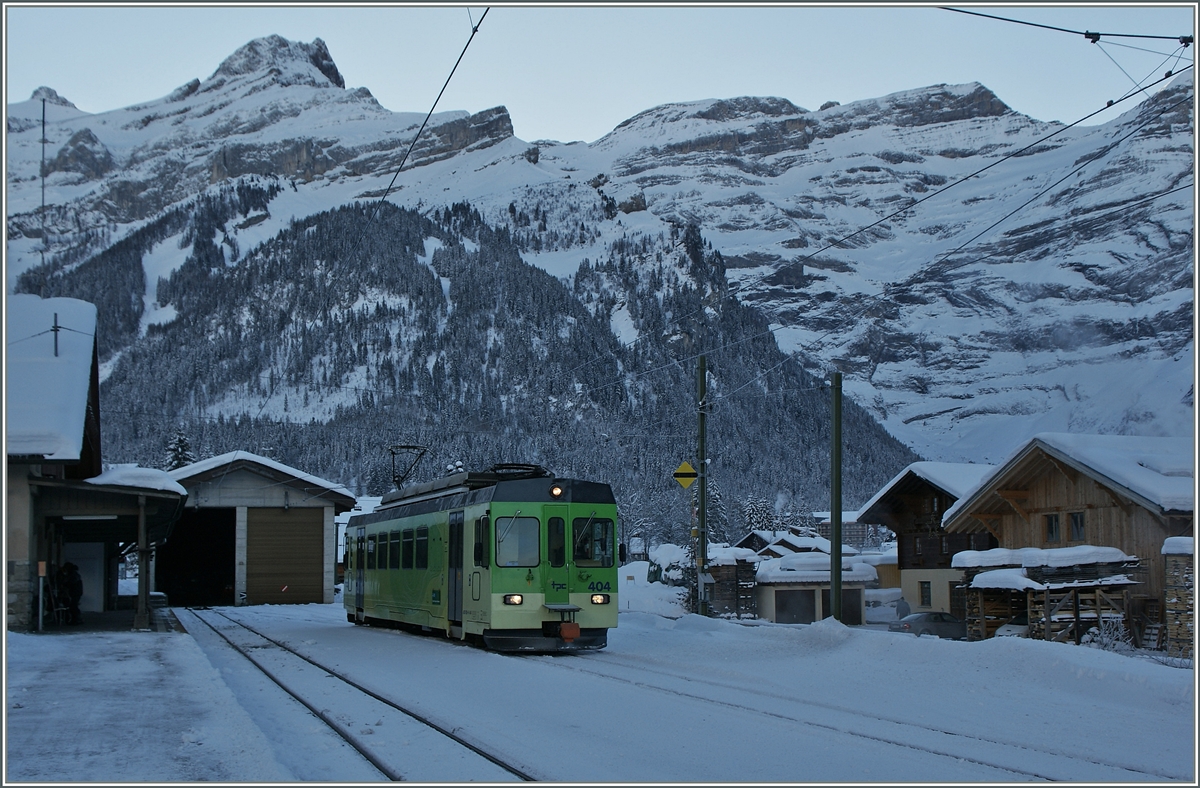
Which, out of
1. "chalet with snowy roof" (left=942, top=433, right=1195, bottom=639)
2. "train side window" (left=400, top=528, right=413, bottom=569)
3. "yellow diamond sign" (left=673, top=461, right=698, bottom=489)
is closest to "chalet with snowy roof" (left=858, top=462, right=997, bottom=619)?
"chalet with snowy roof" (left=942, top=433, right=1195, bottom=639)

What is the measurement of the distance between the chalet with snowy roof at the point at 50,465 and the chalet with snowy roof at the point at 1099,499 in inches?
763

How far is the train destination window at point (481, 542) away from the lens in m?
18.2

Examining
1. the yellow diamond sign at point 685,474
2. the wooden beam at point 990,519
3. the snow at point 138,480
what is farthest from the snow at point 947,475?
the snow at point 138,480

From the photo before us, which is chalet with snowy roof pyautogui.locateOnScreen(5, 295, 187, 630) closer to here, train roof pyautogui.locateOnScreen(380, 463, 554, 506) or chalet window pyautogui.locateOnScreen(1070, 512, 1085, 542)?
train roof pyautogui.locateOnScreen(380, 463, 554, 506)

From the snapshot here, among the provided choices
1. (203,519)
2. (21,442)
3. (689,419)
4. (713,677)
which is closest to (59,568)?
(21,442)

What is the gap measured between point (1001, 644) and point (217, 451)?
131m

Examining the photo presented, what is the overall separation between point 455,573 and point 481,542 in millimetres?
1647

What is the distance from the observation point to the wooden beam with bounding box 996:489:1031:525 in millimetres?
29109

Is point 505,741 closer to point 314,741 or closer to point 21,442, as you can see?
point 314,741

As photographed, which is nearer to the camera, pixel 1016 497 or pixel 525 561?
pixel 525 561

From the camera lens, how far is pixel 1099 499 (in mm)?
25875

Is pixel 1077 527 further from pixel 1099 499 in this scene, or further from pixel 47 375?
pixel 47 375

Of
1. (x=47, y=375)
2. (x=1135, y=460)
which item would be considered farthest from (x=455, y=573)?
(x=1135, y=460)

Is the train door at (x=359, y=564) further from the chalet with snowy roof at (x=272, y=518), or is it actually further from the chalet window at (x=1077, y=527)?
the chalet window at (x=1077, y=527)
